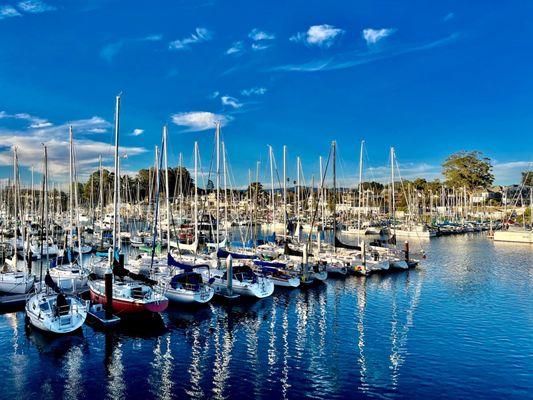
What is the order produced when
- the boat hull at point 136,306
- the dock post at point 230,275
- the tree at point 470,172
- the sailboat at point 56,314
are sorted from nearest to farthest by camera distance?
the sailboat at point 56,314
the boat hull at point 136,306
the dock post at point 230,275
the tree at point 470,172

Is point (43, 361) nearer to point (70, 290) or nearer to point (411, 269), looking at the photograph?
point (70, 290)

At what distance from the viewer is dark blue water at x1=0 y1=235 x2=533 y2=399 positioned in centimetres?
1988

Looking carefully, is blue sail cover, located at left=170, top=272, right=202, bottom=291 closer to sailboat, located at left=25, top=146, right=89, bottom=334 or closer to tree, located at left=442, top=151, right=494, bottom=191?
sailboat, located at left=25, top=146, right=89, bottom=334

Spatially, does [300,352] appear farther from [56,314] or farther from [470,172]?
[470,172]

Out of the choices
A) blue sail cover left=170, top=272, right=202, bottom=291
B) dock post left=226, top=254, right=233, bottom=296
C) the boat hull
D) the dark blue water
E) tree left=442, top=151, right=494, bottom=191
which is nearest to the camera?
the dark blue water

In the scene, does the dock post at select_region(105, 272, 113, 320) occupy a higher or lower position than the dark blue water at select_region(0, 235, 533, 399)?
higher

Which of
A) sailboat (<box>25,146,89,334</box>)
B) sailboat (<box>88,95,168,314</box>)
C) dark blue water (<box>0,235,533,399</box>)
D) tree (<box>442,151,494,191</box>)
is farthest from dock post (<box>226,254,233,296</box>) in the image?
tree (<box>442,151,494,191</box>)

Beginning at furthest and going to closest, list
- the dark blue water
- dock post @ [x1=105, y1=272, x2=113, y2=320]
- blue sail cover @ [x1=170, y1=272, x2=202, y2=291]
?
blue sail cover @ [x1=170, y1=272, x2=202, y2=291] → dock post @ [x1=105, y1=272, x2=113, y2=320] → the dark blue water

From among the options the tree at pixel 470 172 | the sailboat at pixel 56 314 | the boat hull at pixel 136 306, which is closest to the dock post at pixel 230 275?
the boat hull at pixel 136 306

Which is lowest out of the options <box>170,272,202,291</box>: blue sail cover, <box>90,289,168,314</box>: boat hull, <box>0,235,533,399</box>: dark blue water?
<box>0,235,533,399</box>: dark blue water

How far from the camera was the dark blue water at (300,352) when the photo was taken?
1988cm

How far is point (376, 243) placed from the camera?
2494 inches

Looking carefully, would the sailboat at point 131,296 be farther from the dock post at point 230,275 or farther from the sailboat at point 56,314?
the dock post at point 230,275

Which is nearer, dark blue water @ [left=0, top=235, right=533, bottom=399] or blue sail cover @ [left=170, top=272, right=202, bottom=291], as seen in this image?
dark blue water @ [left=0, top=235, right=533, bottom=399]
